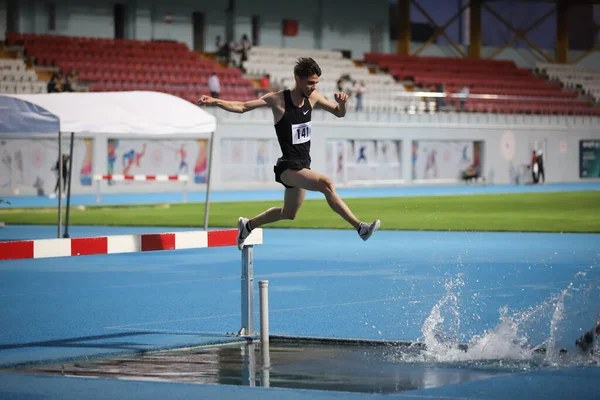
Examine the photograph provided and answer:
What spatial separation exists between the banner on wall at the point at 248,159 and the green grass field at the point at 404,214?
11014 millimetres

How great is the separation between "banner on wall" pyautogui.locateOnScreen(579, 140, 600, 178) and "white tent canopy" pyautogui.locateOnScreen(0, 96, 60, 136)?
157 feet

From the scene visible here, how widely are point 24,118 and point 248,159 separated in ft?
104

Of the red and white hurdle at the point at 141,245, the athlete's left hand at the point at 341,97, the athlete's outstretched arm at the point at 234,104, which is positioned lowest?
the red and white hurdle at the point at 141,245

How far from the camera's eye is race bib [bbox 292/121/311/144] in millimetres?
9883

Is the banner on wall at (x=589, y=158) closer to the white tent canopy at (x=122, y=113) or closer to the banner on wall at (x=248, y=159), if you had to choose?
the banner on wall at (x=248, y=159)

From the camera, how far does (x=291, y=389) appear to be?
7.27m

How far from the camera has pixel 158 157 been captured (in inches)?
1850

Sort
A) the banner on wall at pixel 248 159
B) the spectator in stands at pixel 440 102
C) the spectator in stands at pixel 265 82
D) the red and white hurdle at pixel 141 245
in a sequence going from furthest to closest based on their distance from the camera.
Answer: the spectator in stands at pixel 440 102 → the spectator in stands at pixel 265 82 → the banner on wall at pixel 248 159 → the red and white hurdle at pixel 141 245

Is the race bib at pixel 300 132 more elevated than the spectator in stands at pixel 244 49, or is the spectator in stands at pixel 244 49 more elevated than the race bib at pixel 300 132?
the spectator in stands at pixel 244 49

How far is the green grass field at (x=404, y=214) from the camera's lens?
1000 inches

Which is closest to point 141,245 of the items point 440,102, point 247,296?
point 247,296

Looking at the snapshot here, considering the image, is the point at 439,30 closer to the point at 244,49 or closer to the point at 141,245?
the point at 244,49

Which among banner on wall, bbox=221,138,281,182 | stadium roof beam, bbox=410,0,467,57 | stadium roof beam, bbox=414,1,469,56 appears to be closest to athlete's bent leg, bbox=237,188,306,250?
banner on wall, bbox=221,138,281,182

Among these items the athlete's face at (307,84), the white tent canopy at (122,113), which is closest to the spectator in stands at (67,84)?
the white tent canopy at (122,113)
